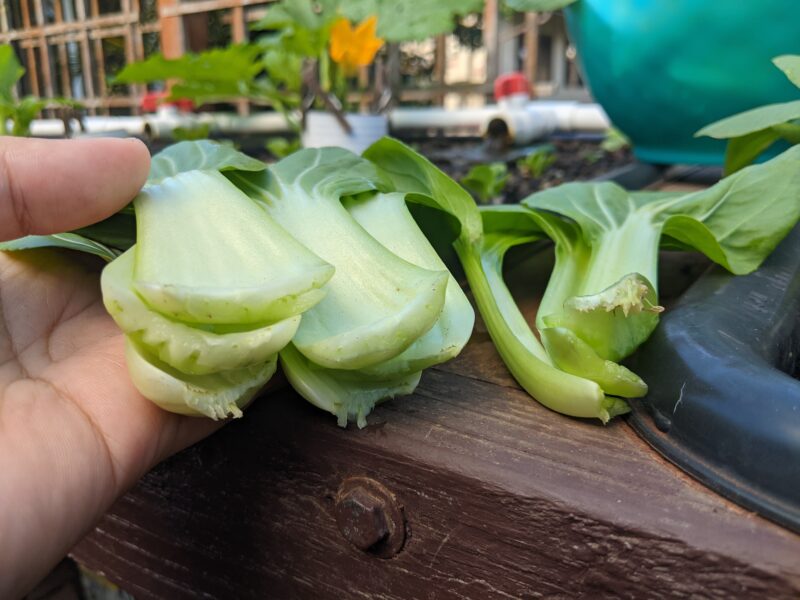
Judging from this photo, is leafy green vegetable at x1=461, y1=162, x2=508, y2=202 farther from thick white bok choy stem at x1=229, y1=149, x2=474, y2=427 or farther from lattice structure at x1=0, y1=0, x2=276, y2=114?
lattice structure at x1=0, y1=0, x2=276, y2=114

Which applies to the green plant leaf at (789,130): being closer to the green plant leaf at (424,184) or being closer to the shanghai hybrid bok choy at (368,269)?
the shanghai hybrid bok choy at (368,269)

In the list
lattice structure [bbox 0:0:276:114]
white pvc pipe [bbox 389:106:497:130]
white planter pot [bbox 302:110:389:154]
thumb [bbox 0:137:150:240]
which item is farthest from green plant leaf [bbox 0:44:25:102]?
lattice structure [bbox 0:0:276:114]

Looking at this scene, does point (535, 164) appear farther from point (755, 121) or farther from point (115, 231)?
point (115, 231)

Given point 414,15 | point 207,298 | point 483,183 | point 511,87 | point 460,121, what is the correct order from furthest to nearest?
1. point 460,121
2. point 511,87
3. point 414,15
4. point 483,183
5. point 207,298

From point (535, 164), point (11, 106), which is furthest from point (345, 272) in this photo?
point (11, 106)

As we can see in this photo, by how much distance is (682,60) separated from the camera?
118cm

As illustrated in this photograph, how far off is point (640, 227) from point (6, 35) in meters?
6.64

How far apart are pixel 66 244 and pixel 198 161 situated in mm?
133

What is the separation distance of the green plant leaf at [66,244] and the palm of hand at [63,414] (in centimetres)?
4

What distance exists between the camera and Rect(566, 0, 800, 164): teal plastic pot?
3.61 feet

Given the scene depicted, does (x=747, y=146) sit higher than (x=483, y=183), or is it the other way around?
(x=747, y=146)

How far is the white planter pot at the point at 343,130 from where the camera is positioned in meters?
1.77

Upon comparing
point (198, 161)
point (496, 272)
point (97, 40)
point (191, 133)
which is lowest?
point (191, 133)

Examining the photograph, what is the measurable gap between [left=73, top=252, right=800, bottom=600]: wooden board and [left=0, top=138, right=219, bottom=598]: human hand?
8cm
